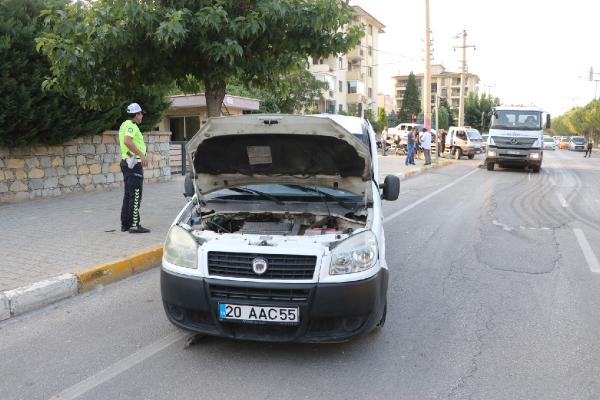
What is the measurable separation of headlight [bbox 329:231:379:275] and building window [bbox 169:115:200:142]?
2092cm

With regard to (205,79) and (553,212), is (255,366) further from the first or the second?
(553,212)

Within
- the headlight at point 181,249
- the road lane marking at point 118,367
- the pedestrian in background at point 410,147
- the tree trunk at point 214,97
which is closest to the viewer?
the road lane marking at point 118,367

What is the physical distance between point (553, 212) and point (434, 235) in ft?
14.0

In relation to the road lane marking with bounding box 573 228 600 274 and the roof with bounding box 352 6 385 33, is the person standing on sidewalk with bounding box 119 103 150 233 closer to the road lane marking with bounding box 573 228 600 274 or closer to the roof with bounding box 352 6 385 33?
the road lane marking with bounding box 573 228 600 274

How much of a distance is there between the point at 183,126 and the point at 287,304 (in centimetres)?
2190

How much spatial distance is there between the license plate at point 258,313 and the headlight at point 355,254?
0.39 m

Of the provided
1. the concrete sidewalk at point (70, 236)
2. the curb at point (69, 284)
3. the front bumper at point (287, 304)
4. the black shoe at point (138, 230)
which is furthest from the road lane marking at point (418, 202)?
the front bumper at point (287, 304)

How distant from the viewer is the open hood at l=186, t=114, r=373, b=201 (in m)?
4.40

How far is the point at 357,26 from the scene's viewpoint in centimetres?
853

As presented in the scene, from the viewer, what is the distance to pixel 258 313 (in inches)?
139

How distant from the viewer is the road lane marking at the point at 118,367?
10.9 ft

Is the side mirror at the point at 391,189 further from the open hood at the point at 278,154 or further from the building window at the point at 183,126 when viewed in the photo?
the building window at the point at 183,126

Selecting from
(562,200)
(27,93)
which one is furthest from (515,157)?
(27,93)

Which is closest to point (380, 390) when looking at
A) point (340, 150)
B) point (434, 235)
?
point (340, 150)
